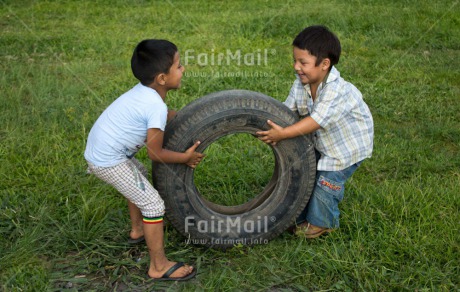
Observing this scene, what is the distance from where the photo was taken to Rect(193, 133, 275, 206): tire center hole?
4.22m

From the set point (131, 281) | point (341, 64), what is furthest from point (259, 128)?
point (341, 64)

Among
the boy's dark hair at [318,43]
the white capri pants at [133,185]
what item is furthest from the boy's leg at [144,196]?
the boy's dark hair at [318,43]

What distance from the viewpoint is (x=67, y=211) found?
3941mm

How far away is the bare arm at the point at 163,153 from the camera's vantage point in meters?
3.09

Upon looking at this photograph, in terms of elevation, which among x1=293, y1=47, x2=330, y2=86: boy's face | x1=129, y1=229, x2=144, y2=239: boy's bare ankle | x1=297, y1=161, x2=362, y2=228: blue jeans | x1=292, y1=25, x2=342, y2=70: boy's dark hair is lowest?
x1=129, y1=229, x2=144, y2=239: boy's bare ankle

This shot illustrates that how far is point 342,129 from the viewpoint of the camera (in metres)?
3.59

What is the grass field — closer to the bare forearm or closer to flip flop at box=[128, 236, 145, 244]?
flip flop at box=[128, 236, 145, 244]

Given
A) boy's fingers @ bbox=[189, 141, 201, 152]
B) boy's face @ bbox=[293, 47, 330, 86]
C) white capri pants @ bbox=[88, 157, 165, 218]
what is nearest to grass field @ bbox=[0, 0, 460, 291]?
white capri pants @ bbox=[88, 157, 165, 218]

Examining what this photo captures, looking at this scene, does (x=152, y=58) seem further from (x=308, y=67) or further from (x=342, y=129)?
(x=342, y=129)

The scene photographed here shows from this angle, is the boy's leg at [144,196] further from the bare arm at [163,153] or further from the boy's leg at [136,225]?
the boy's leg at [136,225]

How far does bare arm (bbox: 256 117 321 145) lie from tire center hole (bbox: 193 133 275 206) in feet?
2.92

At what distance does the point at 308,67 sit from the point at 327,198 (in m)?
0.89

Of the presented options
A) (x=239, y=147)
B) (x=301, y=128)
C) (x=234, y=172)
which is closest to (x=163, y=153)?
(x=301, y=128)

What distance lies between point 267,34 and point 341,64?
150 cm
